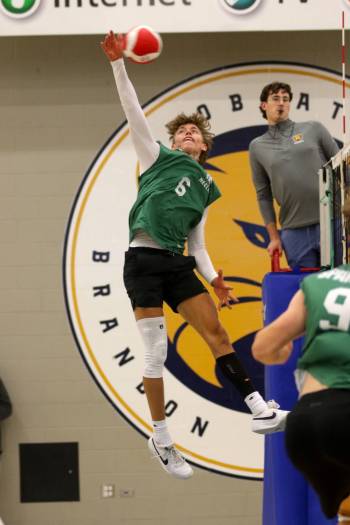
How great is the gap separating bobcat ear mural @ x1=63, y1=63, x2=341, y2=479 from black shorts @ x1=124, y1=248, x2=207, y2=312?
2.50 meters

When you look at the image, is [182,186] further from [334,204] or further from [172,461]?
[172,461]

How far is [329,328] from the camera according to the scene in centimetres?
310

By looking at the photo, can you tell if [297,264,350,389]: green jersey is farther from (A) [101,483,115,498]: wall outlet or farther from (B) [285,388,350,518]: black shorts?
(A) [101,483,115,498]: wall outlet

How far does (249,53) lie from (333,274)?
4.43 metres

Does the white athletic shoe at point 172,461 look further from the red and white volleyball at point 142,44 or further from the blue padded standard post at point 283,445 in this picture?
the red and white volleyball at point 142,44

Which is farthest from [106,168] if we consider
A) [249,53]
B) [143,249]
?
[143,249]

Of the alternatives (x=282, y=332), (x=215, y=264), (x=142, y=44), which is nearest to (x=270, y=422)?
(x=282, y=332)

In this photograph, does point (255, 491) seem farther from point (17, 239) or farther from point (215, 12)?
point (215, 12)

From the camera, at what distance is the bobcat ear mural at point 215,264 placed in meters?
7.27

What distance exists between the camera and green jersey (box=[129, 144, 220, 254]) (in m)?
4.65

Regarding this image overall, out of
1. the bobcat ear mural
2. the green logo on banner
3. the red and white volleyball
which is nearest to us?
the red and white volleyball

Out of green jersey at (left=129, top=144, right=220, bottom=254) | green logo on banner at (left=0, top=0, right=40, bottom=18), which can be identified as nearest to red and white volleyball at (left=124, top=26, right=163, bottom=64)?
green jersey at (left=129, top=144, right=220, bottom=254)

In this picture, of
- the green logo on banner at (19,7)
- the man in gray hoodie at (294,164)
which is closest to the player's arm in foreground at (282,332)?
the man in gray hoodie at (294,164)

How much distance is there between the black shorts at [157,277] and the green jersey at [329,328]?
1.62 metres
